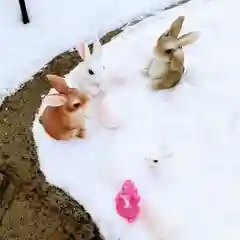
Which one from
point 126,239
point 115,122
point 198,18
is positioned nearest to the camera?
point 126,239

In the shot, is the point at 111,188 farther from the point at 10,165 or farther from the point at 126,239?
the point at 10,165

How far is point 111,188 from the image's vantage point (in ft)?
3.66

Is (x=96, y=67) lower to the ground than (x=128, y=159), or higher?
higher

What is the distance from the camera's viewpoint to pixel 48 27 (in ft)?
4.69

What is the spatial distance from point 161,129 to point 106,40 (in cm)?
31

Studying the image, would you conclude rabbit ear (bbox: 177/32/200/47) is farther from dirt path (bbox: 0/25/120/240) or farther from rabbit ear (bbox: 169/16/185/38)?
dirt path (bbox: 0/25/120/240)

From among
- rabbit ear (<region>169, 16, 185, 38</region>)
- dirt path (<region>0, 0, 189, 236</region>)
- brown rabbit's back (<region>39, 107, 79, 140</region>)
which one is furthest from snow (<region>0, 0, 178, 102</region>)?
rabbit ear (<region>169, 16, 185, 38</region>)

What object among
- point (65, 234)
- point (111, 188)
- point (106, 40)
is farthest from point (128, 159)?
point (106, 40)

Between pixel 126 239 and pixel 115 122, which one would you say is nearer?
pixel 126 239

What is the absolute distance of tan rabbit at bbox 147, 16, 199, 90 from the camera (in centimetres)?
113

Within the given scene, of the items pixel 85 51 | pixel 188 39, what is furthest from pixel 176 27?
pixel 85 51

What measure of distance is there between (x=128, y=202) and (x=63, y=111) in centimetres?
18

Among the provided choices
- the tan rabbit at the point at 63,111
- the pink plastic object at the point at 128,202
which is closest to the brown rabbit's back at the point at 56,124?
the tan rabbit at the point at 63,111

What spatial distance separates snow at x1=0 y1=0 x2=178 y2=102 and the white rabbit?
0.74 ft
